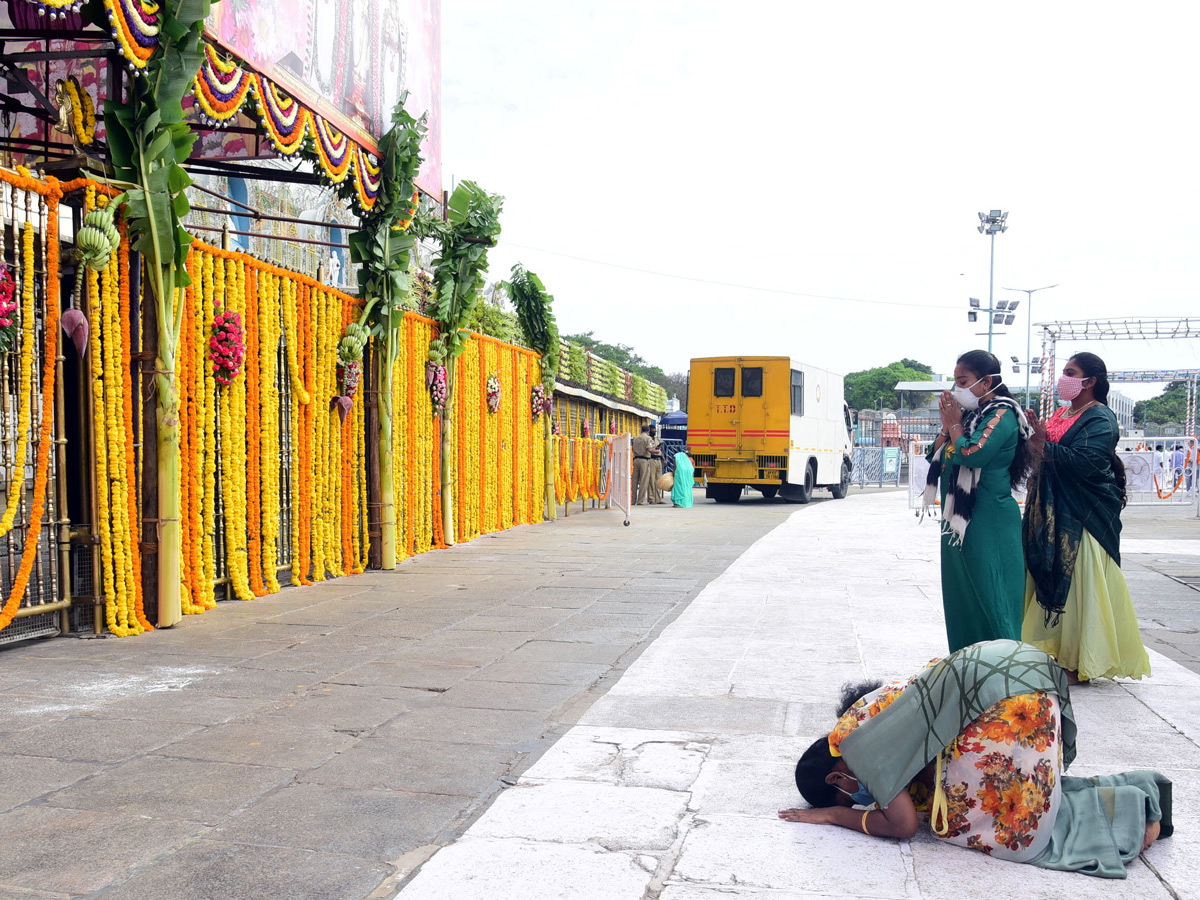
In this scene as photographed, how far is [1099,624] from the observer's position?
5.31 meters

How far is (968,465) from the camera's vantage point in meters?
4.72

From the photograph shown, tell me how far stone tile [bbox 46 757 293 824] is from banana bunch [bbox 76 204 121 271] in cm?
335

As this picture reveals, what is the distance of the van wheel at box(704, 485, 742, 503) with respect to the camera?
77.9 ft

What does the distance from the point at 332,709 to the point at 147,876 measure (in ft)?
6.01

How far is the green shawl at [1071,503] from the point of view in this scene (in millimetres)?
5320

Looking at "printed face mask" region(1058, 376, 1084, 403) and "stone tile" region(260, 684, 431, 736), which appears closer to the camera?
A: "stone tile" region(260, 684, 431, 736)

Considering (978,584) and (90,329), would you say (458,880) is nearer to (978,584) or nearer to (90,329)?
(978,584)

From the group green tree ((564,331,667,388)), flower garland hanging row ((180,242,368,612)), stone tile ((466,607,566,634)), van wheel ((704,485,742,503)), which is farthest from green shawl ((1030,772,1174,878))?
green tree ((564,331,667,388))

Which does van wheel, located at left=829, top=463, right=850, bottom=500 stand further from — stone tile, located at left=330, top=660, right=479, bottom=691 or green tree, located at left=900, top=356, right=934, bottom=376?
green tree, located at left=900, top=356, right=934, bottom=376

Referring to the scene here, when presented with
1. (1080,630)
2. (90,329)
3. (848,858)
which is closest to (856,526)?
(1080,630)

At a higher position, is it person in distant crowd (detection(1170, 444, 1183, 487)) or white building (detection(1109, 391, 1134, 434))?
white building (detection(1109, 391, 1134, 434))

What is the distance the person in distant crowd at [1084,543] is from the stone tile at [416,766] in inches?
119

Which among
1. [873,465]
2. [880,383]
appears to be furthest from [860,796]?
[880,383]

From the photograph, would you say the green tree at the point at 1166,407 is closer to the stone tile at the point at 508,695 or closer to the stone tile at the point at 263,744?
the stone tile at the point at 508,695
